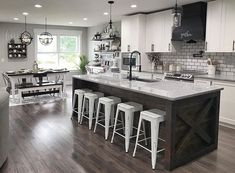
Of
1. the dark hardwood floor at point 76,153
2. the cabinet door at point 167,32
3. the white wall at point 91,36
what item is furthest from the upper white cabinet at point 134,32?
the dark hardwood floor at point 76,153

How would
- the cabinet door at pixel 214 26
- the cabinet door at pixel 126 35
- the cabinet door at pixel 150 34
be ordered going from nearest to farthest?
the cabinet door at pixel 214 26 < the cabinet door at pixel 150 34 < the cabinet door at pixel 126 35

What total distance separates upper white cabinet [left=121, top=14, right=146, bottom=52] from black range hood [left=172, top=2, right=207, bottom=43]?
1283 mm

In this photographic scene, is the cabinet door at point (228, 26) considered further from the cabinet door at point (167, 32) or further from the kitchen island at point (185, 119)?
the kitchen island at point (185, 119)

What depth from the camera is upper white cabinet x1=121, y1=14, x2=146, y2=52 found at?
6.63 meters

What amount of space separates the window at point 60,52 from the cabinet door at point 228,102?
287 inches

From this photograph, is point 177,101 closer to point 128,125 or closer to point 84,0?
point 128,125

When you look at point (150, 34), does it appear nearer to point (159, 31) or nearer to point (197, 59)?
point (159, 31)

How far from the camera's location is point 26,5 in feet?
18.2

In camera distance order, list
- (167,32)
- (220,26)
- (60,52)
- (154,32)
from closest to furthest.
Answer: (220,26) < (167,32) < (154,32) < (60,52)

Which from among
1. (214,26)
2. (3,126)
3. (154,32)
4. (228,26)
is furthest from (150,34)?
(3,126)

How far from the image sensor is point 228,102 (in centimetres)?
457

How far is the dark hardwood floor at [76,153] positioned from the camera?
2969 millimetres

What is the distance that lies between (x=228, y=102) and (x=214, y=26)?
1.66 m

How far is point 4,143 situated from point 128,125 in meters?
1.68
